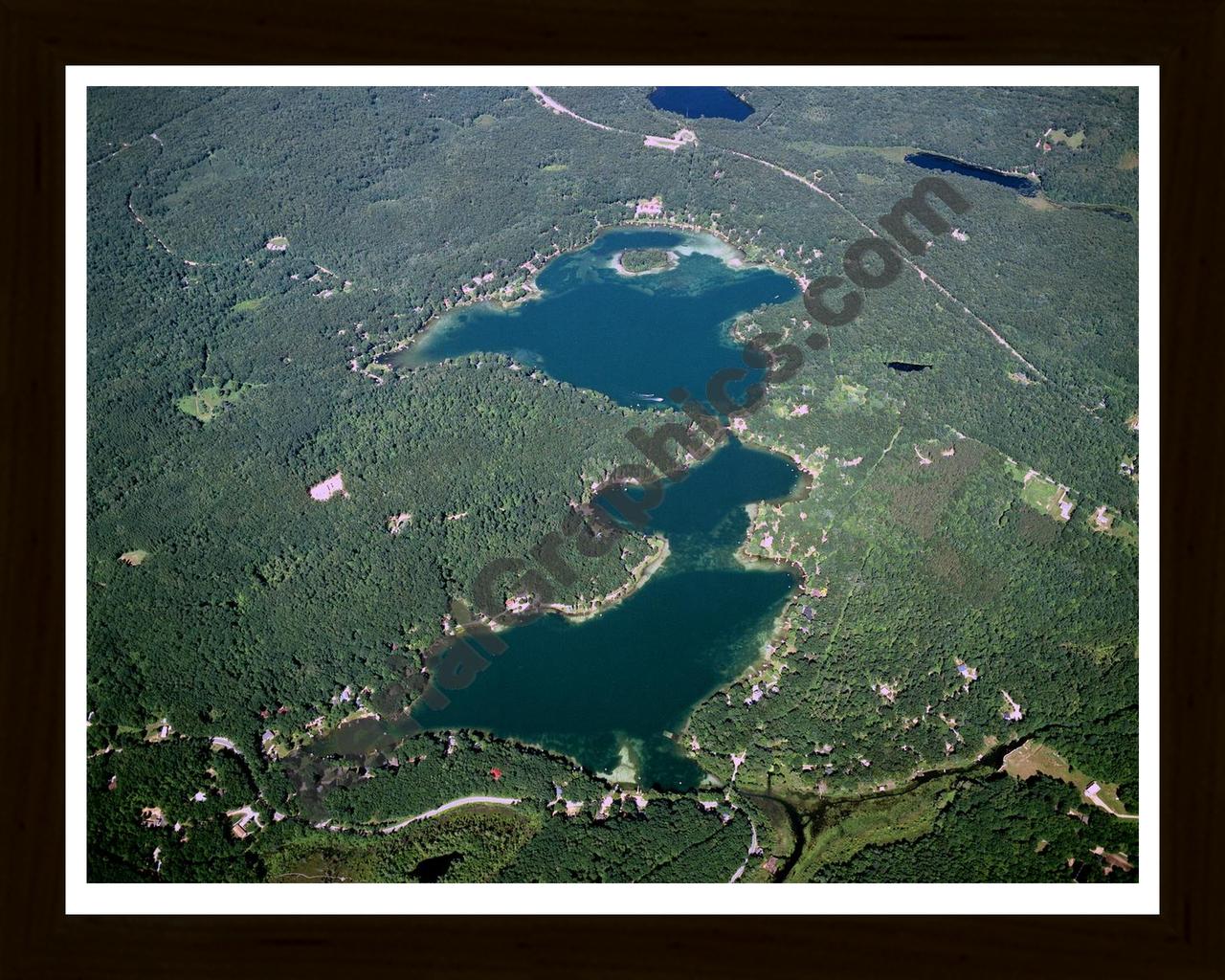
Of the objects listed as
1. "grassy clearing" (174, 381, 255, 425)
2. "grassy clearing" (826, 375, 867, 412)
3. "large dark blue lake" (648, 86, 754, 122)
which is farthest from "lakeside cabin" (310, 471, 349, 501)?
"large dark blue lake" (648, 86, 754, 122)

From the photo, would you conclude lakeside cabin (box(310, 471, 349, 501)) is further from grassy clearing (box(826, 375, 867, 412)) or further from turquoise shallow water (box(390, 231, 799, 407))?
grassy clearing (box(826, 375, 867, 412))

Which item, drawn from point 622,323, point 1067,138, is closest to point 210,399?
point 622,323

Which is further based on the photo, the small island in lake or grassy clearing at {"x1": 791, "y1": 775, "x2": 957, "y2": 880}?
the small island in lake

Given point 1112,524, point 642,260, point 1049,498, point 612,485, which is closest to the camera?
point 1112,524

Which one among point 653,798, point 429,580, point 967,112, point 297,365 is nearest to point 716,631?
point 653,798

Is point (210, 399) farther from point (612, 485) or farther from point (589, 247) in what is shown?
point (589, 247)

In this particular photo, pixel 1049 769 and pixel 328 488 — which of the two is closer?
pixel 1049 769

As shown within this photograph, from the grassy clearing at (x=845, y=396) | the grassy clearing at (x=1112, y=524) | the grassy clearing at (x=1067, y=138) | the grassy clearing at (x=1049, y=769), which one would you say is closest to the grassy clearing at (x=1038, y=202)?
the grassy clearing at (x=1067, y=138)
